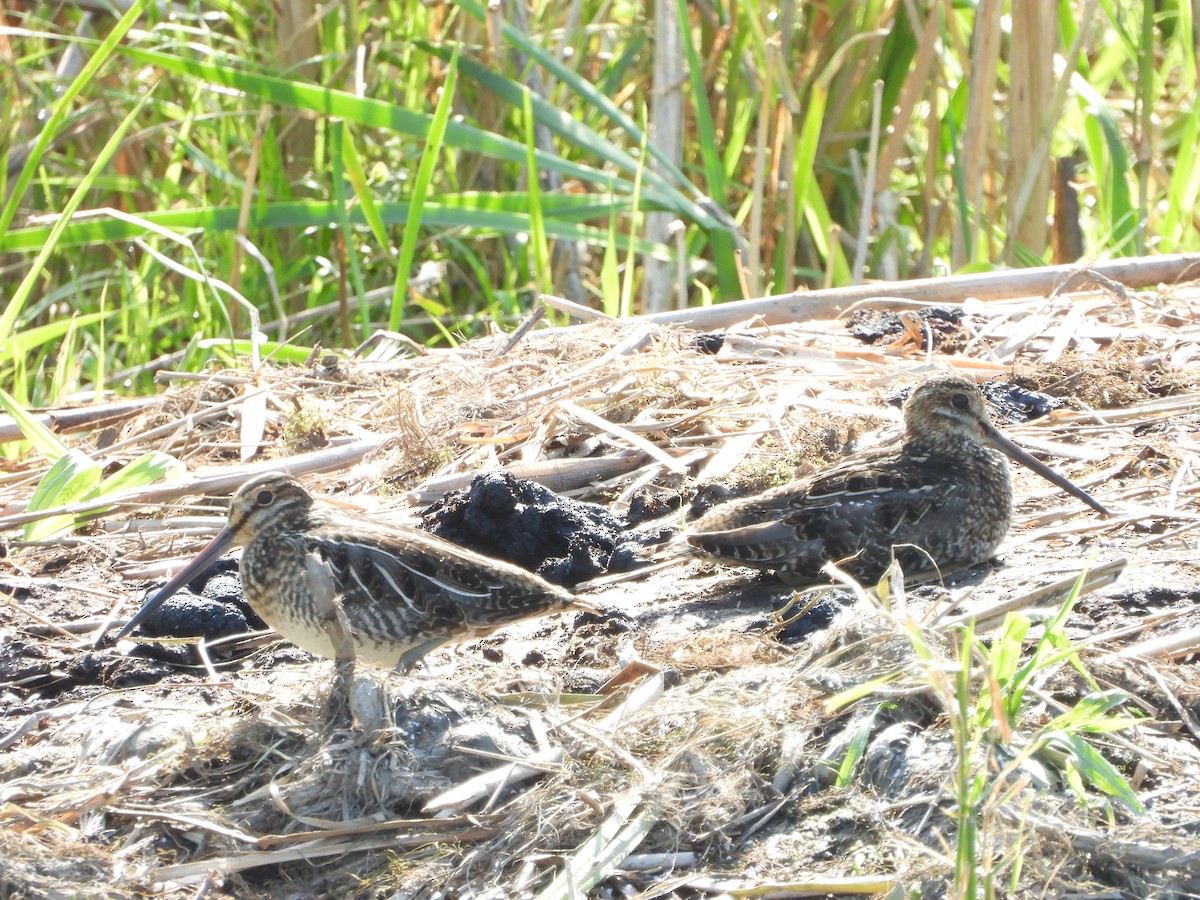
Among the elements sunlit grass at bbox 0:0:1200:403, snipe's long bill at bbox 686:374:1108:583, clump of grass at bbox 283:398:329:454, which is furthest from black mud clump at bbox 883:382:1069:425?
clump of grass at bbox 283:398:329:454

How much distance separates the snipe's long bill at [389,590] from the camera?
13.8 feet

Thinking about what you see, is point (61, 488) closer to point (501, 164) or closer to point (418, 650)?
point (418, 650)

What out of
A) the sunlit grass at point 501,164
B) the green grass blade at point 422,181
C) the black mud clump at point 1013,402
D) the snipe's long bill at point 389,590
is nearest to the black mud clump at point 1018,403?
the black mud clump at point 1013,402

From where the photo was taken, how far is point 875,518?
15.3 ft

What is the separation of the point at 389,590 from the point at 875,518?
4.72 ft

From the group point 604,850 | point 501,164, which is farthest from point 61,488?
point 501,164

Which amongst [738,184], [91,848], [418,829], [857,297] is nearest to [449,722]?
[418,829]

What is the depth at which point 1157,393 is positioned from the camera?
571 centimetres

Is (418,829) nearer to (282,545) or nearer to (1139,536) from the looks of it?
(282,545)

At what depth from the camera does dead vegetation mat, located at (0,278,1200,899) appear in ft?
10.4

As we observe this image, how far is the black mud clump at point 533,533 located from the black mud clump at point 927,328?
179cm

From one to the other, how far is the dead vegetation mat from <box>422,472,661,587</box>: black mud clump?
0.06 m

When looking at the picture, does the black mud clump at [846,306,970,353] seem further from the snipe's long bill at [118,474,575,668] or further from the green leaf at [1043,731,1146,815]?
the green leaf at [1043,731,1146,815]

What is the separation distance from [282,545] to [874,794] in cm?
180
